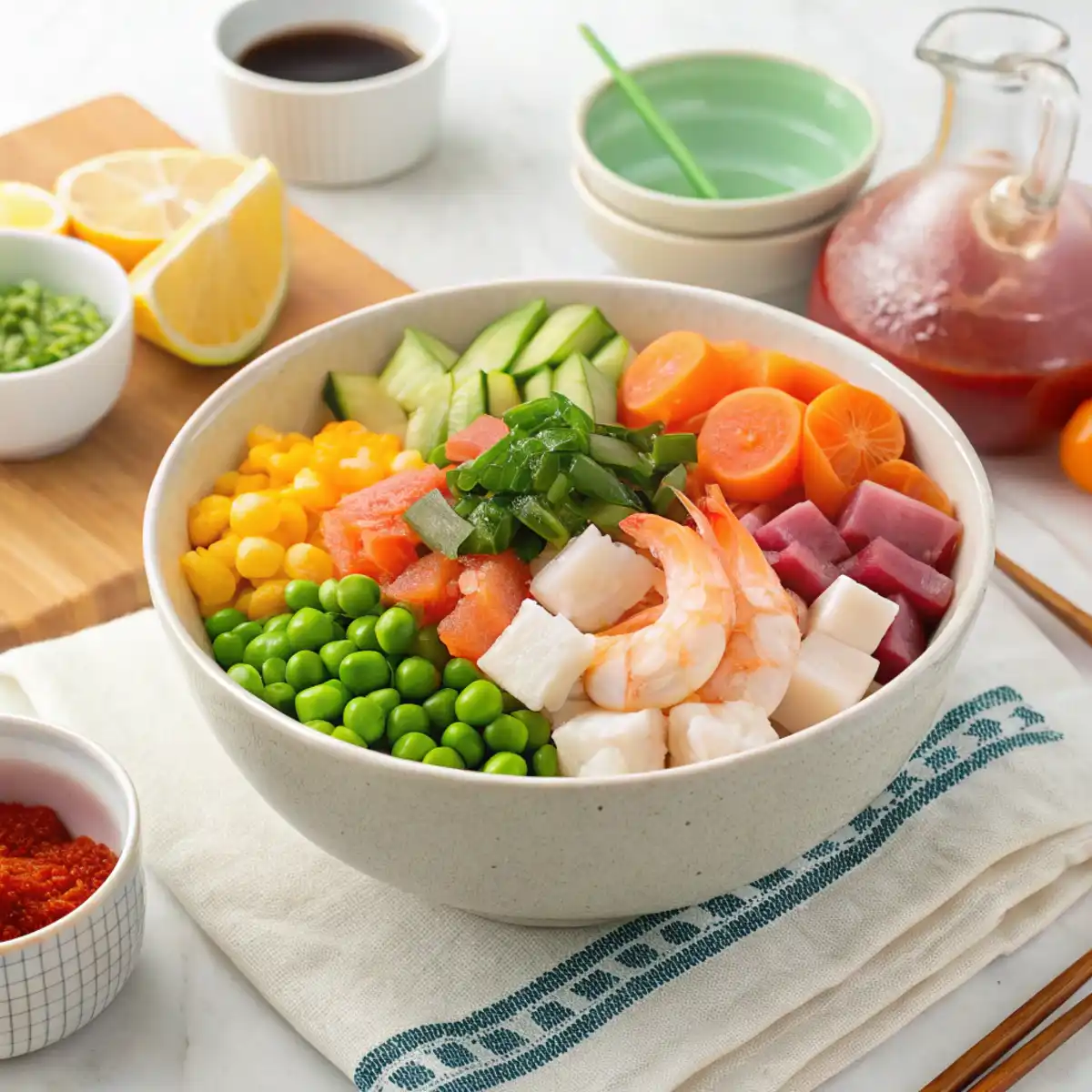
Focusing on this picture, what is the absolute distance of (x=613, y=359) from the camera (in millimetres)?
2408

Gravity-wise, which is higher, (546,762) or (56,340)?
(546,762)

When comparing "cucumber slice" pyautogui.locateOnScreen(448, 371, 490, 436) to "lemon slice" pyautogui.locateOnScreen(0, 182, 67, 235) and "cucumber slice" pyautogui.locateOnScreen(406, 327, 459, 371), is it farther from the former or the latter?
"lemon slice" pyautogui.locateOnScreen(0, 182, 67, 235)

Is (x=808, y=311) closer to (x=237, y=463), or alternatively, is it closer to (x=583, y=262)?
(x=583, y=262)

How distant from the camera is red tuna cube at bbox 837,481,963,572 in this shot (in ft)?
6.70

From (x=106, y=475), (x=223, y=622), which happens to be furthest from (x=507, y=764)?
(x=106, y=475)

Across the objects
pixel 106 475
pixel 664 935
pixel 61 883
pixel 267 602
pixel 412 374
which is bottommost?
pixel 106 475

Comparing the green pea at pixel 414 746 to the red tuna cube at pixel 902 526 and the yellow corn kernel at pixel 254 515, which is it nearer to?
the yellow corn kernel at pixel 254 515

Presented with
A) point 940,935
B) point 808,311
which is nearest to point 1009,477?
point 808,311

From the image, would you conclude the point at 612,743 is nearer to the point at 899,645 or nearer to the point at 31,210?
the point at 899,645

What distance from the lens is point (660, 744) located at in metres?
1.80

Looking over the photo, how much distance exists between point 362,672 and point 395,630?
0.23 ft

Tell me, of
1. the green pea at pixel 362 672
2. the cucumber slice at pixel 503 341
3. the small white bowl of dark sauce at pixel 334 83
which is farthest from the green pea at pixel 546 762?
the small white bowl of dark sauce at pixel 334 83

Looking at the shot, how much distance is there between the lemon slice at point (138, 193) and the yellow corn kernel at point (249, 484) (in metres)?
1.17

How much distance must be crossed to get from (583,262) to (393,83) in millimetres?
569
